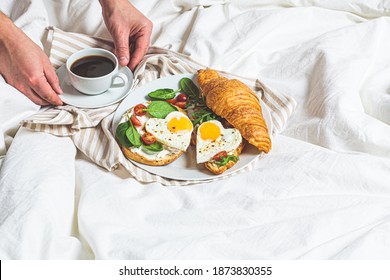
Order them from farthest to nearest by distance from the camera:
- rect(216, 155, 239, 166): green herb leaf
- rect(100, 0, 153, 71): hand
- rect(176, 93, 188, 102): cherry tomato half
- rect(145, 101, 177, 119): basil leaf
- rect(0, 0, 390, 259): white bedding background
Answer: rect(100, 0, 153, 71): hand, rect(176, 93, 188, 102): cherry tomato half, rect(145, 101, 177, 119): basil leaf, rect(216, 155, 239, 166): green herb leaf, rect(0, 0, 390, 259): white bedding background

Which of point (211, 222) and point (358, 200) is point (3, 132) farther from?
point (358, 200)

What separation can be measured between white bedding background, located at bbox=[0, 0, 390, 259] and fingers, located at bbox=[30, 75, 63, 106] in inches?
1.9

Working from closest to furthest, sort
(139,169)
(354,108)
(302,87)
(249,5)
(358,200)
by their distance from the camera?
(358,200), (139,169), (354,108), (302,87), (249,5)

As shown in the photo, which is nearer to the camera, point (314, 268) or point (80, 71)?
point (314, 268)

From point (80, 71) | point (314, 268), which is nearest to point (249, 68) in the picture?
point (80, 71)

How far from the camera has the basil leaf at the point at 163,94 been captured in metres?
1.61

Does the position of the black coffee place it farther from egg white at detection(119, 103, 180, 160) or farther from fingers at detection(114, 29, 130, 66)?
egg white at detection(119, 103, 180, 160)

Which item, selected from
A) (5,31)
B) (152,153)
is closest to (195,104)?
(152,153)

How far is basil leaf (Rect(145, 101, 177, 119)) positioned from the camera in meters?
1.52

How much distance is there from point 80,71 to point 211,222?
2.35 ft

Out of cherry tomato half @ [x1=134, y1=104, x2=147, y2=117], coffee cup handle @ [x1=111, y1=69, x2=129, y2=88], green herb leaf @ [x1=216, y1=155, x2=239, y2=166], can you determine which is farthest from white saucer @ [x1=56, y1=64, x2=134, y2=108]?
green herb leaf @ [x1=216, y1=155, x2=239, y2=166]

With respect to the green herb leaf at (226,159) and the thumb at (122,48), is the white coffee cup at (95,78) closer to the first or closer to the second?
the thumb at (122,48)

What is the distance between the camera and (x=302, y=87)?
5.56ft

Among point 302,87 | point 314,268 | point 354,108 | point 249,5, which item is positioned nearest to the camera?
point 314,268
